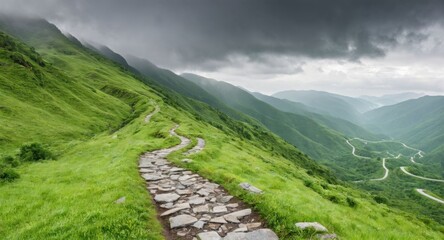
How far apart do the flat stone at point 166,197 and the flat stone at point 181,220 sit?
2564 millimetres

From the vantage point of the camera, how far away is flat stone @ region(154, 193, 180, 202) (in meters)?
15.9

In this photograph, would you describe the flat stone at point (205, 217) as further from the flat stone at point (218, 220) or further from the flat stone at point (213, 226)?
the flat stone at point (213, 226)

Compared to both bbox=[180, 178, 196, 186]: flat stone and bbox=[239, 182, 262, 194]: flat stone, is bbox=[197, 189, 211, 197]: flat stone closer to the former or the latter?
bbox=[180, 178, 196, 186]: flat stone

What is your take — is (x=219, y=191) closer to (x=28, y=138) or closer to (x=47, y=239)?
(x=47, y=239)

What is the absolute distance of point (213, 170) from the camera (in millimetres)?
22375

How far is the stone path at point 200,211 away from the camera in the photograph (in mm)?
11898

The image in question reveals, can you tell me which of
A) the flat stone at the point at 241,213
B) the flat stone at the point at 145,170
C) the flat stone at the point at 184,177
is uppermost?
the flat stone at the point at 241,213

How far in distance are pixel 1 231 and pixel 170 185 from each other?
340 inches

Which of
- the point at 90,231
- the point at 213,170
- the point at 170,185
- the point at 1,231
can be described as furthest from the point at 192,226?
the point at 213,170

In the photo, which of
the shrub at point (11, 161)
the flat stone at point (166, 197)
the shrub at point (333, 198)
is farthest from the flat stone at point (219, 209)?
the shrub at point (11, 161)

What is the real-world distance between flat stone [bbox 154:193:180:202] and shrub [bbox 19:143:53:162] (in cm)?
2308

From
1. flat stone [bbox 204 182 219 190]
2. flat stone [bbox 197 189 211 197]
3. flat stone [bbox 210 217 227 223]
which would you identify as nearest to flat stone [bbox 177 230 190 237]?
flat stone [bbox 210 217 227 223]

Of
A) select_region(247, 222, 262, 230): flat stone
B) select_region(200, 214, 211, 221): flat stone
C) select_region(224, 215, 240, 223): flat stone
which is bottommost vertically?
select_region(200, 214, 211, 221): flat stone

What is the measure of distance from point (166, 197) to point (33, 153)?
80.3 feet
